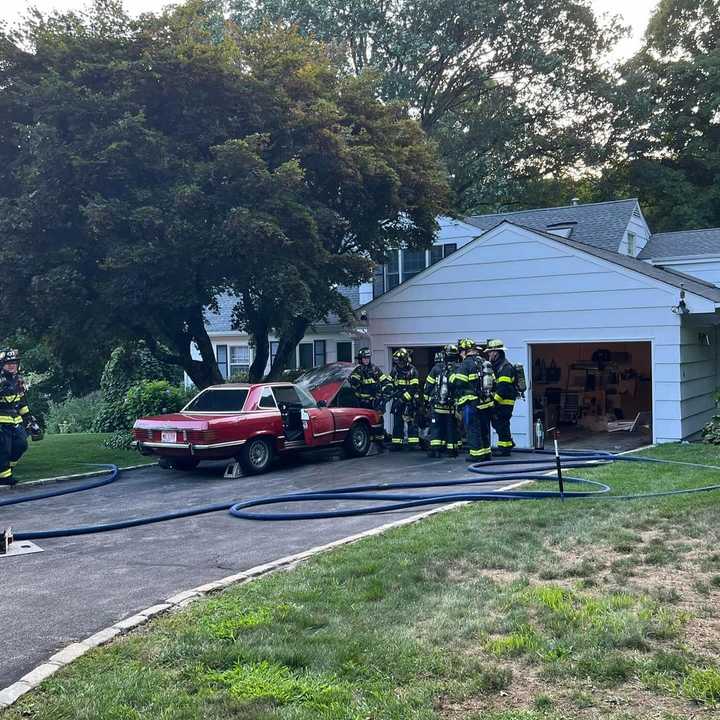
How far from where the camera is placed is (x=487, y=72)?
1358 inches

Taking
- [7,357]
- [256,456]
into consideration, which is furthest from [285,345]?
[7,357]

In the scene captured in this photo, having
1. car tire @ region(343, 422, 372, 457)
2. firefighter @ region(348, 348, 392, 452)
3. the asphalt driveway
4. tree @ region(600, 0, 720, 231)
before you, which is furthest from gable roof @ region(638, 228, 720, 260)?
tree @ region(600, 0, 720, 231)

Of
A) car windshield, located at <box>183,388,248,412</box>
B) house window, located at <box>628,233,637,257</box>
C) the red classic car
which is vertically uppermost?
house window, located at <box>628,233,637,257</box>

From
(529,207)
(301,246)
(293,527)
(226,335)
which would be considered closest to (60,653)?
(293,527)

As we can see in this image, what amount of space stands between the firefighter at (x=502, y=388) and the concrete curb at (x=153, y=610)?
17.4 feet

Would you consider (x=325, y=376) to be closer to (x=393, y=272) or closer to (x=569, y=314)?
(x=569, y=314)

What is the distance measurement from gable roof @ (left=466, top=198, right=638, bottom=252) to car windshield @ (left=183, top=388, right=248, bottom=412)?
1023 cm

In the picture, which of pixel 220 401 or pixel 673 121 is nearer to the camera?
pixel 220 401

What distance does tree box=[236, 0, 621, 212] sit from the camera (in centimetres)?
3134

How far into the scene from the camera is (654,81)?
34156mm

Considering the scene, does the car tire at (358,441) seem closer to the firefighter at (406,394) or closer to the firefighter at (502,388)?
the firefighter at (406,394)

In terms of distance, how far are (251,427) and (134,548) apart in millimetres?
5198

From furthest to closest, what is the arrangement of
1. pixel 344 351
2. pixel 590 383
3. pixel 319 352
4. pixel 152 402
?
pixel 319 352, pixel 344 351, pixel 590 383, pixel 152 402

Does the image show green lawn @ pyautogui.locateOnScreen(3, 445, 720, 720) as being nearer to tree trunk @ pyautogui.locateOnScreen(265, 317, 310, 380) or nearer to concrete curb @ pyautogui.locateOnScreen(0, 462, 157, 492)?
concrete curb @ pyautogui.locateOnScreen(0, 462, 157, 492)
